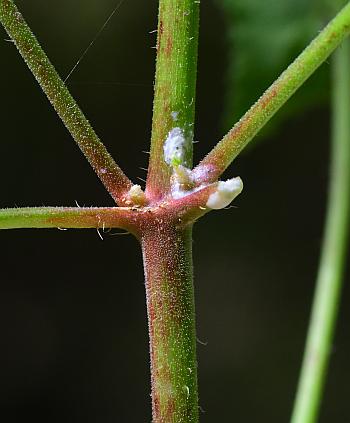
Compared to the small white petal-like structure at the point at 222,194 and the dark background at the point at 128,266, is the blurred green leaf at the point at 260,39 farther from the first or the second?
the dark background at the point at 128,266

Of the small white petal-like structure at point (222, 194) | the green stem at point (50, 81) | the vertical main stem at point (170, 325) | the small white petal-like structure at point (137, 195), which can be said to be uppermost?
the green stem at point (50, 81)

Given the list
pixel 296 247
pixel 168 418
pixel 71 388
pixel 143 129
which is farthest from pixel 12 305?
pixel 168 418

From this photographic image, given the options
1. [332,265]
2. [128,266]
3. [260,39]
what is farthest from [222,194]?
[128,266]

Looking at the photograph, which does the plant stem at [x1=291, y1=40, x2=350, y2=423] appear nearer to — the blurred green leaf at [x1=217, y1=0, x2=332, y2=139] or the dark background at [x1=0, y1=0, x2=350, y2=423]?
the blurred green leaf at [x1=217, y1=0, x2=332, y2=139]

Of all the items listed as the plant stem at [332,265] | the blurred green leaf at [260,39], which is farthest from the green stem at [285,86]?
the blurred green leaf at [260,39]

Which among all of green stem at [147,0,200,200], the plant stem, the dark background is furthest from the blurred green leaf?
the dark background

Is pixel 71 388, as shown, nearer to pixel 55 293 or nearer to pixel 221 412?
pixel 55 293
